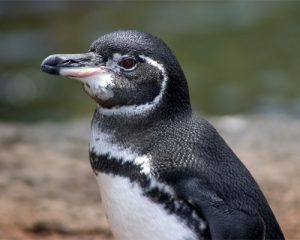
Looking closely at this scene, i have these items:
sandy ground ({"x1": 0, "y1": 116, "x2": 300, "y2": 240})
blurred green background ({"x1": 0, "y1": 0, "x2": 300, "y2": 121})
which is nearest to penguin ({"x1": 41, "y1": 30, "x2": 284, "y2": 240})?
sandy ground ({"x1": 0, "y1": 116, "x2": 300, "y2": 240})

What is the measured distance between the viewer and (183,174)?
338 cm

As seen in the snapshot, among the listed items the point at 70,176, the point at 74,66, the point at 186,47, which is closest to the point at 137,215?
the point at 74,66

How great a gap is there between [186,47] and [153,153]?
6777 millimetres

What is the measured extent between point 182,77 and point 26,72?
638 cm

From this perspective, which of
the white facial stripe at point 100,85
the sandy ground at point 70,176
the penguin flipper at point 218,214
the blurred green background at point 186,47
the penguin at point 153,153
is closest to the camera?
the penguin flipper at point 218,214

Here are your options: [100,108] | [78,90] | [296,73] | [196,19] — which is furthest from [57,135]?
[196,19]

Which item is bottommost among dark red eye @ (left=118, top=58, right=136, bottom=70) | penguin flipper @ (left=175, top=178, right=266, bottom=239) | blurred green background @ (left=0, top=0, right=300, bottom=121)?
penguin flipper @ (left=175, top=178, right=266, bottom=239)

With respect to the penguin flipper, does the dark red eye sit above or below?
above

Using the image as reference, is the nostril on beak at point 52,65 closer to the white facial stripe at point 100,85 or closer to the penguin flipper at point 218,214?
the white facial stripe at point 100,85

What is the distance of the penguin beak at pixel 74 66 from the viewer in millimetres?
3521

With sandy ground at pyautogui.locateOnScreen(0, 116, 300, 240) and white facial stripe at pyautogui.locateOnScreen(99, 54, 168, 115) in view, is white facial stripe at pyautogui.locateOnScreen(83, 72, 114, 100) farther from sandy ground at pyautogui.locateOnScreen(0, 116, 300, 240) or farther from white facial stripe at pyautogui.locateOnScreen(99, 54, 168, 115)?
sandy ground at pyautogui.locateOnScreen(0, 116, 300, 240)

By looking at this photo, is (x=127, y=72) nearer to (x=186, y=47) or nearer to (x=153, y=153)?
(x=153, y=153)

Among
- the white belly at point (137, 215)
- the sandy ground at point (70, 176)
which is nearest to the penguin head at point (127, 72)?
the white belly at point (137, 215)

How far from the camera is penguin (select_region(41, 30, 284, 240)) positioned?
3.38 m
